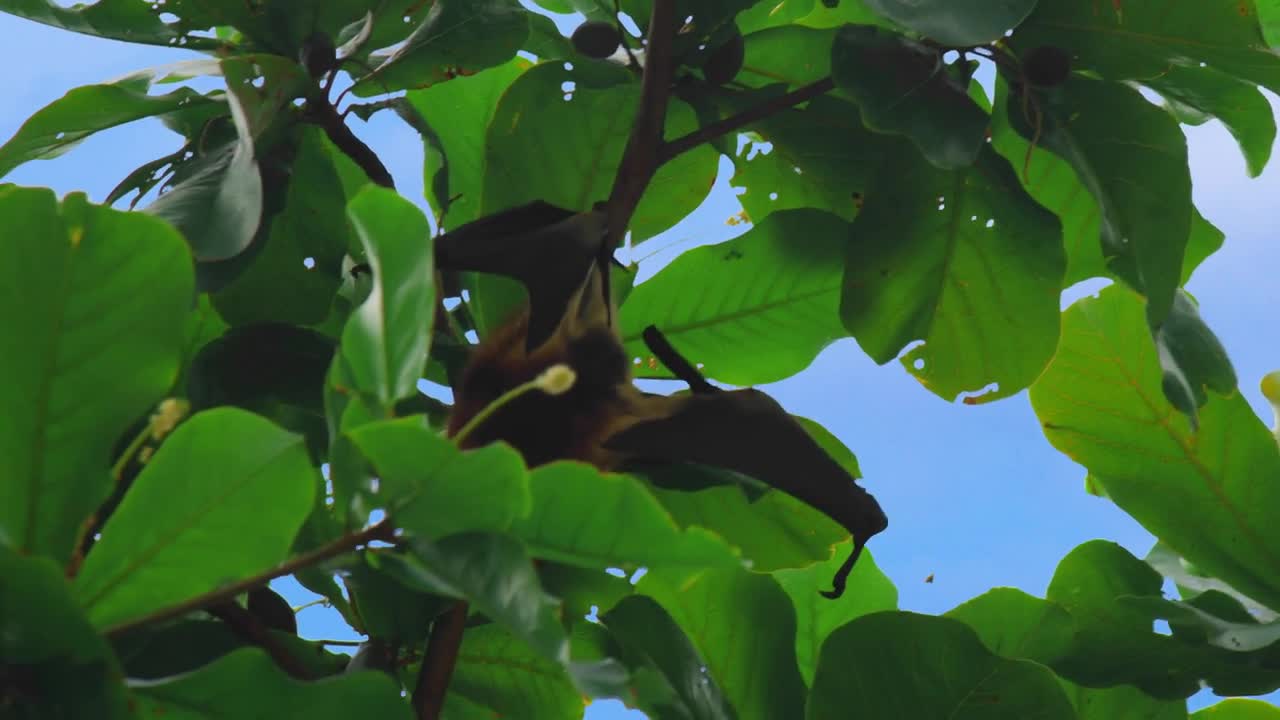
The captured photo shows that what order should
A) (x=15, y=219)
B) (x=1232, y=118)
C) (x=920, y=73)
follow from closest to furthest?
1. (x=15, y=219)
2. (x=920, y=73)
3. (x=1232, y=118)

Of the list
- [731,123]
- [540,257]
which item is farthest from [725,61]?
[540,257]

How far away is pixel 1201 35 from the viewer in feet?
3.45

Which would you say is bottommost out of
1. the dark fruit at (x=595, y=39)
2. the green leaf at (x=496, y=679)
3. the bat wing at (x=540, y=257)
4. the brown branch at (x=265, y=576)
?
the green leaf at (x=496, y=679)

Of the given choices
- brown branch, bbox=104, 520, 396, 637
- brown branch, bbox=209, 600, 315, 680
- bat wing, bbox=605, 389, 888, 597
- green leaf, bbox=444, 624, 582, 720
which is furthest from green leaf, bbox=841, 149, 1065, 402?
brown branch, bbox=104, 520, 396, 637

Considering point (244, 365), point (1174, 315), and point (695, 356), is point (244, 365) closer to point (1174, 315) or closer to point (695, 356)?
point (695, 356)

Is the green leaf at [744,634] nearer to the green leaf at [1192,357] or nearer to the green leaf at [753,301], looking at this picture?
the green leaf at [753,301]

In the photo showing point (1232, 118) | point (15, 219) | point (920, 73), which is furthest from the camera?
point (1232, 118)

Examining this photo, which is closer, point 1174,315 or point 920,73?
point 920,73

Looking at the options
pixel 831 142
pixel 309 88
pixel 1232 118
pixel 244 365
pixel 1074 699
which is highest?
pixel 1232 118

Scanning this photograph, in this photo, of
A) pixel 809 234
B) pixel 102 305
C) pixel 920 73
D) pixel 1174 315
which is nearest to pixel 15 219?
pixel 102 305

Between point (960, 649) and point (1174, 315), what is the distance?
1.35 ft

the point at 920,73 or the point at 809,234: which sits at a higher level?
the point at 920,73

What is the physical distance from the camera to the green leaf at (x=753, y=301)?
1239 mm

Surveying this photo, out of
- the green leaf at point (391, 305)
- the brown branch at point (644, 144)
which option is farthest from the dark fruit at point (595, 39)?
the green leaf at point (391, 305)
